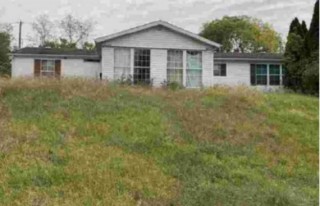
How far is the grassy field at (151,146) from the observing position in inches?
316

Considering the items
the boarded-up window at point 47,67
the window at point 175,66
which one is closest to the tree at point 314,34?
the window at point 175,66

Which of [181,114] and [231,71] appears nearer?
[181,114]

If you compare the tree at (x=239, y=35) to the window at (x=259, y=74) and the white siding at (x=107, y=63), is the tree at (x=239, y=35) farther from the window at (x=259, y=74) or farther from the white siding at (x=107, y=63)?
the white siding at (x=107, y=63)

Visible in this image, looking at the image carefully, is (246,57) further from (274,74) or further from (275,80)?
(275,80)

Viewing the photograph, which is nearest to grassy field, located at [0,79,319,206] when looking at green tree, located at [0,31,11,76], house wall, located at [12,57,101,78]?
house wall, located at [12,57,101,78]

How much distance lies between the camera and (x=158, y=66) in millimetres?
22031

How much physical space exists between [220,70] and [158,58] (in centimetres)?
530

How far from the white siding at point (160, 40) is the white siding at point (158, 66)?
1.07 feet

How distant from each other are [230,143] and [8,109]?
18.8ft

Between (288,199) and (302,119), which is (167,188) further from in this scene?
(302,119)

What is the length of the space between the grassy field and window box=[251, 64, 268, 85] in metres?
8.97

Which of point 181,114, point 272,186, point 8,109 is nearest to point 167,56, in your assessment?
point 181,114

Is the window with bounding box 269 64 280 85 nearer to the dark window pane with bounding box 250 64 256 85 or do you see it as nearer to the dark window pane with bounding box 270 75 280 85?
the dark window pane with bounding box 270 75 280 85

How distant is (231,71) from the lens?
1035 inches
